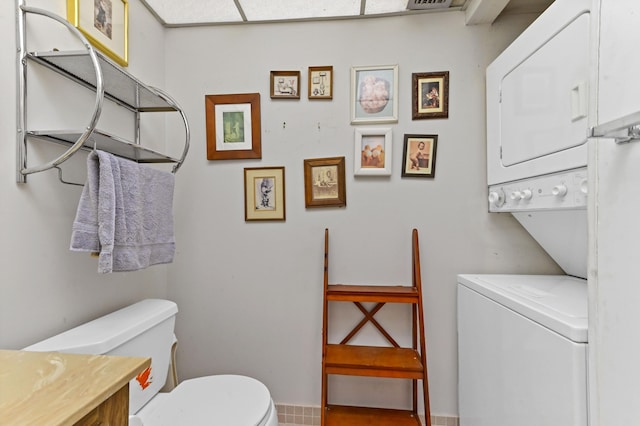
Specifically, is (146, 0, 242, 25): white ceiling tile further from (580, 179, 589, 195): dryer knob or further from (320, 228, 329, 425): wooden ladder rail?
(580, 179, 589, 195): dryer knob

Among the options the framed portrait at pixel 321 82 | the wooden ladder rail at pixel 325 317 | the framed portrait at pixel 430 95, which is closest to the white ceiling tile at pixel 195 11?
the framed portrait at pixel 321 82

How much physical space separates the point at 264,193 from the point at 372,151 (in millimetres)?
597

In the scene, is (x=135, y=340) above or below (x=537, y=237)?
below

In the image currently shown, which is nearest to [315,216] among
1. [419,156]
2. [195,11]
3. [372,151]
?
[372,151]

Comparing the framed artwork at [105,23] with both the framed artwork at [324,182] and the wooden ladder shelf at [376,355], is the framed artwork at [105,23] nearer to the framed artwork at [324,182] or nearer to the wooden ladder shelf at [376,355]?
the framed artwork at [324,182]

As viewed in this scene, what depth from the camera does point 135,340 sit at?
1.18 m

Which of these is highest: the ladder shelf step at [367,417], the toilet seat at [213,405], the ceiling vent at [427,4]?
the ceiling vent at [427,4]

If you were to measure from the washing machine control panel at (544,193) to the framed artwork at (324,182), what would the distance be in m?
0.72

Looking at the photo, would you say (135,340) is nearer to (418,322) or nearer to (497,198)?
(418,322)

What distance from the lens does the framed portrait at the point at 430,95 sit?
163 centimetres

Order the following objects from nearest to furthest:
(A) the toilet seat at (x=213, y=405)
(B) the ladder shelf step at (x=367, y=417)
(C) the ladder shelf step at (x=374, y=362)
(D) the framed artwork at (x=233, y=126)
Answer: (A) the toilet seat at (x=213, y=405) < (C) the ladder shelf step at (x=374, y=362) < (B) the ladder shelf step at (x=367, y=417) < (D) the framed artwork at (x=233, y=126)

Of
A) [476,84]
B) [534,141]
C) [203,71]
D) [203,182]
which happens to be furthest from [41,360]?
[476,84]

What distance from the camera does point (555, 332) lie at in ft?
2.85

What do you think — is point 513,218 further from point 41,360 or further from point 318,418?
point 41,360
